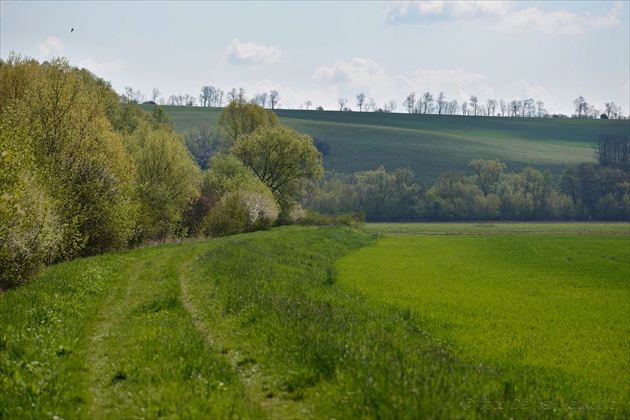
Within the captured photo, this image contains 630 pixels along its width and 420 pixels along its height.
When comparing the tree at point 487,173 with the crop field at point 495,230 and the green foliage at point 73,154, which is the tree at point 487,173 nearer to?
the crop field at point 495,230

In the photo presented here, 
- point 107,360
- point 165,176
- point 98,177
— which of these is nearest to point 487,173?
point 165,176

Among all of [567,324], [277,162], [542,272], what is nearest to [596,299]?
[567,324]

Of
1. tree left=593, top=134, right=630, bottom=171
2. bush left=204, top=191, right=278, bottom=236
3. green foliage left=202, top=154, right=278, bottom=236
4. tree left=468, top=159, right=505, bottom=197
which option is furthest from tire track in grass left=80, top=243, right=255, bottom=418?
tree left=593, top=134, right=630, bottom=171

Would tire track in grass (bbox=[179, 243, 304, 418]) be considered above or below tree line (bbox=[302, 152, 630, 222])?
above

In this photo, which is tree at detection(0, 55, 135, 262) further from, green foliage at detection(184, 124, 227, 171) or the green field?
green foliage at detection(184, 124, 227, 171)

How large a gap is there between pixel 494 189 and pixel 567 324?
12894 cm

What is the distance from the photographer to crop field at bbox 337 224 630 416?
44.0 ft

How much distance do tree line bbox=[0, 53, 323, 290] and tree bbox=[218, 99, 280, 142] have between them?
8.80 metres

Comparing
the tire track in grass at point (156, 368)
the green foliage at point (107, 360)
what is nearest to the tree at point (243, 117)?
the green foliage at point (107, 360)

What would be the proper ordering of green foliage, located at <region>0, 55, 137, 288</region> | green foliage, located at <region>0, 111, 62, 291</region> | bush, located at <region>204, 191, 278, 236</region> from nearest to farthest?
green foliage, located at <region>0, 111, 62, 291</region>
green foliage, located at <region>0, 55, 137, 288</region>
bush, located at <region>204, 191, 278, 236</region>

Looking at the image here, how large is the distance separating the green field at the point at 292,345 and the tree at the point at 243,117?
6093cm

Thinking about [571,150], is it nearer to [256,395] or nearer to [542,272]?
[542,272]

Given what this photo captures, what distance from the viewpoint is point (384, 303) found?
78.4 feet

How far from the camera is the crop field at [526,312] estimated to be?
13406mm
